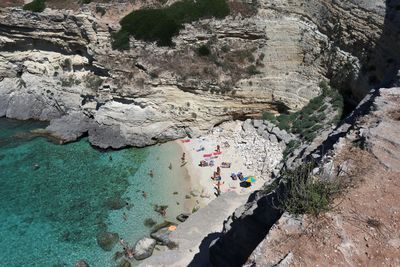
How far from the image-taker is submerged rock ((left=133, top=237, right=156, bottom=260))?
2356 centimetres

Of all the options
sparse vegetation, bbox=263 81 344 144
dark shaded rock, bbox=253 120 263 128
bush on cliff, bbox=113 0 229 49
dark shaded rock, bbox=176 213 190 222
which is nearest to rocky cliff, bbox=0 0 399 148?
bush on cliff, bbox=113 0 229 49

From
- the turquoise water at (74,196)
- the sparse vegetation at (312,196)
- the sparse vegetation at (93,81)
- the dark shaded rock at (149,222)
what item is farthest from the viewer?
the sparse vegetation at (93,81)

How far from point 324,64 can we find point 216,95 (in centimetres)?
854

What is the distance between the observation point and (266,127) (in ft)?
106

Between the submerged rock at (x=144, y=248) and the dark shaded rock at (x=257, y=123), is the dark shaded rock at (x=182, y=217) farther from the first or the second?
the dark shaded rock at (x=257, y=123)

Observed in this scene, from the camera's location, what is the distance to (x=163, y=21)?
112 feet

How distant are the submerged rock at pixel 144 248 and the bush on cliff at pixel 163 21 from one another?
16558 millimetres

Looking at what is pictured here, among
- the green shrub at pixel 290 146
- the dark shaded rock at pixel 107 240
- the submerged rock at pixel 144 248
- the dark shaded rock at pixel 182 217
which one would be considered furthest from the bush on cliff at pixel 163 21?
the submerged rock at pixel 144 248

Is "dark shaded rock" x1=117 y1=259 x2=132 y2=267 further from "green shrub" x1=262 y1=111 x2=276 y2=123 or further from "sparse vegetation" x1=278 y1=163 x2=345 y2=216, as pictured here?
"green shrub" x1=262 y1=111 x2=276 y2=123

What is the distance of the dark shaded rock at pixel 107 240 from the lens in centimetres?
2444

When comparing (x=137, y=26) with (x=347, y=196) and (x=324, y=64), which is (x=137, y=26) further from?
(x=347, y=196)

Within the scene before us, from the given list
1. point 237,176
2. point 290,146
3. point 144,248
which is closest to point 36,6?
point 237,176

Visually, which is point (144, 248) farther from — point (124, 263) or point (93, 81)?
point (93, 81)

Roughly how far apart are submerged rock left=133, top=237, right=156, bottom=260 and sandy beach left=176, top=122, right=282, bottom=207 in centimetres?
463
